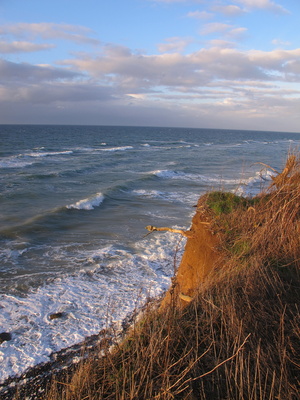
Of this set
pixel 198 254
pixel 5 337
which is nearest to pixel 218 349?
pixel 198 254

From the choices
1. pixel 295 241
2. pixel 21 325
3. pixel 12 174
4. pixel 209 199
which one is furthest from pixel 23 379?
pixel 12 174

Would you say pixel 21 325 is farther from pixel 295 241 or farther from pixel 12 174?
pixel 12 174

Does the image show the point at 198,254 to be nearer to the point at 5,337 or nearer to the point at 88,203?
the point at 5,337

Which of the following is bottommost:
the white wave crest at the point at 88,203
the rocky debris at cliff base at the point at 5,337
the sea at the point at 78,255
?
the rocky debris at cliff base at the point at 5,337

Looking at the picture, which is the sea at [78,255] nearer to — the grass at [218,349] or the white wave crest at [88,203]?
the white wave crest at [88,203]

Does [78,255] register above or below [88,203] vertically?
below

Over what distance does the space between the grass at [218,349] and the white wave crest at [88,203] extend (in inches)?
474

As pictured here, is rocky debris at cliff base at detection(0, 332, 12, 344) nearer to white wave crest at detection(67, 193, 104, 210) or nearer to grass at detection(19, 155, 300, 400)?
grass at detection(19, 155, 300, 400)

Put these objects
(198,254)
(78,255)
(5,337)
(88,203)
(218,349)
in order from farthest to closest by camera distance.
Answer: (88,203)
(78,255)
(198,254)
(5,337)
(218,349)

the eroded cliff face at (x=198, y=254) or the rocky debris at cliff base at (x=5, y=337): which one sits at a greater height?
the eroded cliff face at (x=198, y=254)

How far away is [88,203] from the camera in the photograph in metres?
17.3

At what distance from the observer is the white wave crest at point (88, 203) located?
54.5 ft

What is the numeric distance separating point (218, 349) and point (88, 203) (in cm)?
1452

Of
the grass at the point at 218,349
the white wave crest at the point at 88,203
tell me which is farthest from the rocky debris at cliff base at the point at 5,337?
the white wave crest at the point at 88,203
